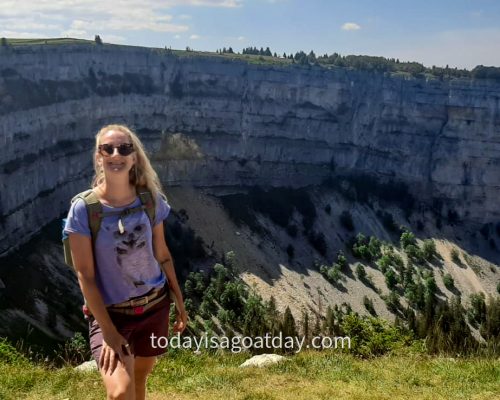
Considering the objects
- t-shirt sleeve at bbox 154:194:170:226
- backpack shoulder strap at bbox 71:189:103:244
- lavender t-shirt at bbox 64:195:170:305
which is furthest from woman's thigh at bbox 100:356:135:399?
t-shirt sleeve at bbox 154:194:170:226

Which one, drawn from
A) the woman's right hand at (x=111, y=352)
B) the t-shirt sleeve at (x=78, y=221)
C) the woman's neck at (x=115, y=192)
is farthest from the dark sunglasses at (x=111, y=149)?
the woman's right hand at (x=111, y=352)

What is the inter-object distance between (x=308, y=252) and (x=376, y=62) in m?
49.8

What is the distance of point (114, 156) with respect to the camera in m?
6.93

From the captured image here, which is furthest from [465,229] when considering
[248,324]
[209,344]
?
[209,344]

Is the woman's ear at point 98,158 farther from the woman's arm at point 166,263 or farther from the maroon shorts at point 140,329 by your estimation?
the maroon shorts at point 140,329

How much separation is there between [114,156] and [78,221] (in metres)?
0.97

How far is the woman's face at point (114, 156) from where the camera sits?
22.7 ft

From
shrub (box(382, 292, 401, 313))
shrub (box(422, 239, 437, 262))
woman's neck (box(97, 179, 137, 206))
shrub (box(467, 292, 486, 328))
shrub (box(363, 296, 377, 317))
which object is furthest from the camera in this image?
shrub (box(422, 239, 437, 262))

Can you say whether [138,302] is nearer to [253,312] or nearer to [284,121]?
[253,312]

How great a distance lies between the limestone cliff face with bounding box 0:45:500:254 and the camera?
71625mm

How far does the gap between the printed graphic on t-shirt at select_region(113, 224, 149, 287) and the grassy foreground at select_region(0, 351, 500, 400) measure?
4.84 metres

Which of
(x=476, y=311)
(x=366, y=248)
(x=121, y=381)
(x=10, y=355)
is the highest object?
(x=121, y=381)

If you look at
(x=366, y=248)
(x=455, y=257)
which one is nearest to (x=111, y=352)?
(x=366, y=248)

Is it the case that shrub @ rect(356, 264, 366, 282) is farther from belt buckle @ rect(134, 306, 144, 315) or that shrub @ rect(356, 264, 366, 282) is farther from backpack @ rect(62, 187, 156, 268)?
backpack @ rect(62, 187, 156, 268)
